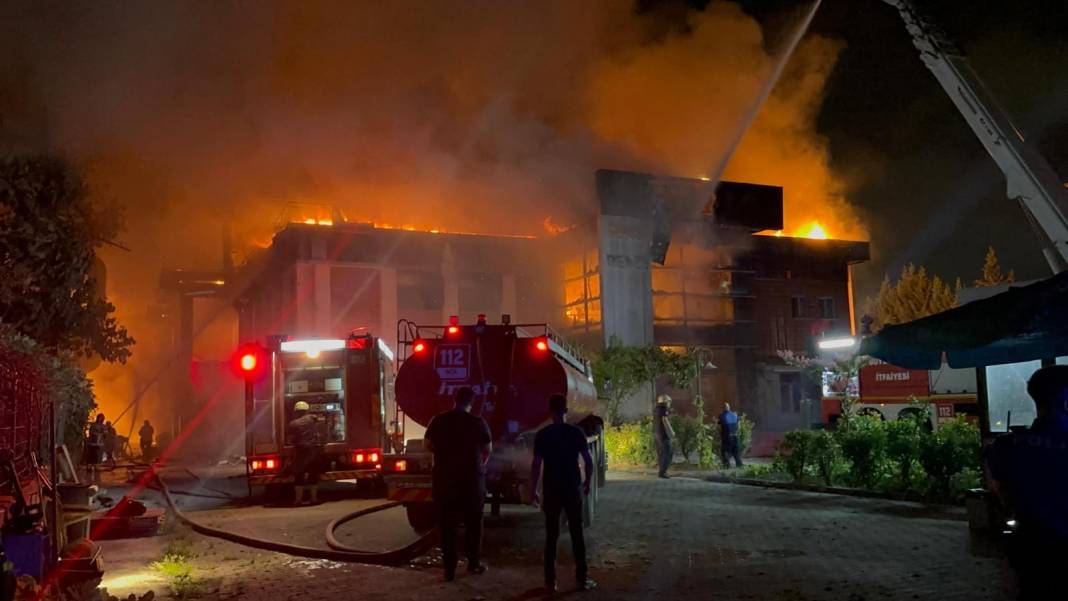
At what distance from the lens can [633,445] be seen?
18.6m

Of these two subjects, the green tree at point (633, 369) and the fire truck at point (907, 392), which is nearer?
the fire truck at point (907, 392)

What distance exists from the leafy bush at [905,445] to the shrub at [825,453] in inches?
43.9

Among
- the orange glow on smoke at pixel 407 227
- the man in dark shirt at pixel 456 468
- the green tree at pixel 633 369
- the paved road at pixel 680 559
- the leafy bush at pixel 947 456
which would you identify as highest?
the orange glow on smoke at pixel 407 227

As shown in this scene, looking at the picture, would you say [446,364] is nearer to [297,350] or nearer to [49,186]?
[297,350]

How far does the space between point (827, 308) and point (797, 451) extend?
23.4 m

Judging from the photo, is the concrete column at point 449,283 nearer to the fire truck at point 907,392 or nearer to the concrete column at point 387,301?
the concrete column at point 387,301

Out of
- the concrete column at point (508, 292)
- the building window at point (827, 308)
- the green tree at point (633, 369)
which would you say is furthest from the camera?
the building window at point (827, 308)

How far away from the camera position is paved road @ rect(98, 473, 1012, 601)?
6484 millimetres

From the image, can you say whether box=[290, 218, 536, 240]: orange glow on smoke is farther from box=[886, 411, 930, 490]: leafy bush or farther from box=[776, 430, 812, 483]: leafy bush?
box=[886, 411, 930, 490]: leafy bush

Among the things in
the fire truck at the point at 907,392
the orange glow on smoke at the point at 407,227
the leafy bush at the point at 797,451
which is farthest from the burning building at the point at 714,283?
the leafy bush at the point at 797,451

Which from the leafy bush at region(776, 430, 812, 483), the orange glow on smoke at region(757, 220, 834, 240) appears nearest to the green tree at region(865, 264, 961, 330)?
the orange glow on smoke at region(757, 220, 834, 240)

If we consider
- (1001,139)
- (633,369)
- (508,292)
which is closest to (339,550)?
(1001,139)

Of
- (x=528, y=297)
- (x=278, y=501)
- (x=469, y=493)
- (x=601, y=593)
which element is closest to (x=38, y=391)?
(x=469, y=493)

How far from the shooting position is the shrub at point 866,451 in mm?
12083
